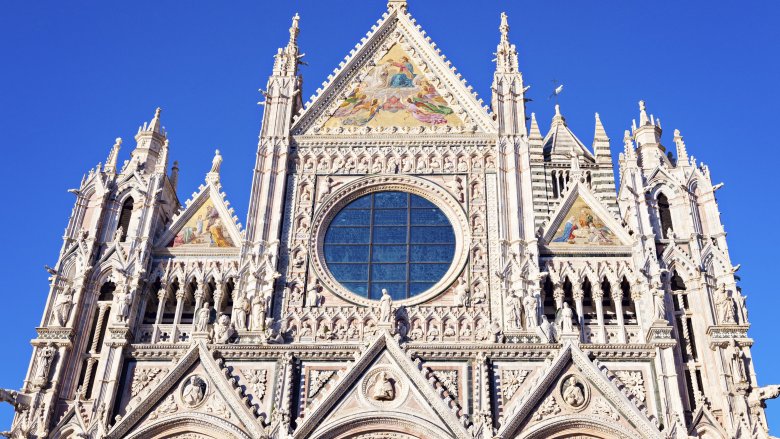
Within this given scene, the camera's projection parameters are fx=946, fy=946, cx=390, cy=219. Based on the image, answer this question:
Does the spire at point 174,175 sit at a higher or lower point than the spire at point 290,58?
lower

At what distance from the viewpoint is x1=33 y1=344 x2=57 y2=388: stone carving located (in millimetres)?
18594

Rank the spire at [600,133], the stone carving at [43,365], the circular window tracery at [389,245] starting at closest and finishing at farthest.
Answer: the stone carving at [43,365]
the circular window tracery at [389,245]
the spire at [600,133]

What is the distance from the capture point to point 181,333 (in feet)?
65.0

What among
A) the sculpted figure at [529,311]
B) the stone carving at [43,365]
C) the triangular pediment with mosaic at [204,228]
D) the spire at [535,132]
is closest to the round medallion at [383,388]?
the sculpted figure at [529,311]

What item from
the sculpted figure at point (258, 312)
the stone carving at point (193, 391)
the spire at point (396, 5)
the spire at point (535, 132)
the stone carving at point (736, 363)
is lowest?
the stone carving at point (193, 391)

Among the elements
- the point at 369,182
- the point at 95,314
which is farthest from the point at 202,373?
the point at 369,182

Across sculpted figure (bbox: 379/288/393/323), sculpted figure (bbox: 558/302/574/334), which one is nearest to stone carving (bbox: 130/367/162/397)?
sculpted figure (bbox: 379/288/393/323)

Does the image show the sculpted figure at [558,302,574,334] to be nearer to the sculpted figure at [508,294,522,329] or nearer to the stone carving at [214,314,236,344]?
the sculpted figure at [508,294,522,329]

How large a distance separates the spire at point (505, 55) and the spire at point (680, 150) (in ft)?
13.9

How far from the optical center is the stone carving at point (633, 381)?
60.0 feet

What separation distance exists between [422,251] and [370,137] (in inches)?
136

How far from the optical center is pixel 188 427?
18.1 metres

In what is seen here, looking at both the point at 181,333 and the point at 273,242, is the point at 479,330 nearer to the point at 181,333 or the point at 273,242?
the point at 273,242

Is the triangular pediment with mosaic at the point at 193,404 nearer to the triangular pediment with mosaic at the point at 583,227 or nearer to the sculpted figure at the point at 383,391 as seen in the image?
the sculpted figure at the point at 383,391
